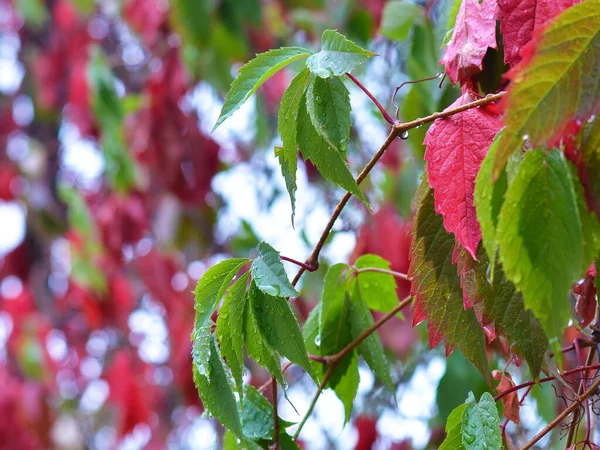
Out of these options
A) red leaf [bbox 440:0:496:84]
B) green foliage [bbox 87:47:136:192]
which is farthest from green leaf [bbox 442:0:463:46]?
green foliage [bbox 87:47:136:192]

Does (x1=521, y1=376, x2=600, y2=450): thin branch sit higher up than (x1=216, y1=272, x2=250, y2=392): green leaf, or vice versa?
(x1=216, y1=272, x2=250, y2=392): green leaf

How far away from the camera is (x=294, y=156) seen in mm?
509

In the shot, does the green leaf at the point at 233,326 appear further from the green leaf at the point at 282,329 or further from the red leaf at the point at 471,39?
the red leaf at the point at 471,39

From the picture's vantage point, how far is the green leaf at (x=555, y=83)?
1.13 ft

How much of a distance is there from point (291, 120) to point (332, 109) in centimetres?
3

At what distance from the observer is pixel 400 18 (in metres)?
1.00

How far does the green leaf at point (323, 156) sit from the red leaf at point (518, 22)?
11 centimetres

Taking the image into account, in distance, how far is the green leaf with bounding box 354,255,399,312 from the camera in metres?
0.75

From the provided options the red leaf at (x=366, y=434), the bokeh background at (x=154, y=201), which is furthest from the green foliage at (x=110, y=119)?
the red leaf at (x=366, y=434)

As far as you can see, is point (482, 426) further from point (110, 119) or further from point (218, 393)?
point (110, 119)

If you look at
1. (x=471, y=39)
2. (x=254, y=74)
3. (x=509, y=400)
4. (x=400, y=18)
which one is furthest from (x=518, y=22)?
(x=400, y=18)

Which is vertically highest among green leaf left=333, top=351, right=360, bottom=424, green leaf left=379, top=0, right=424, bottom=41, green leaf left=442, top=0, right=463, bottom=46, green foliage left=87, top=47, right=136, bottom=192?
green foliage left=87, top=47, right=136, bottom=192

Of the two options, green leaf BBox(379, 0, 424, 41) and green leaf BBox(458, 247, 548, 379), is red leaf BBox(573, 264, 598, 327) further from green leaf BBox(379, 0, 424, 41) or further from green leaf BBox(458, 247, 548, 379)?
green leaf BBox(379, 0, 424, 41)

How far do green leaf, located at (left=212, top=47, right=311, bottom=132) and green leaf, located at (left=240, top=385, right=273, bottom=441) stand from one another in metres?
0.25
